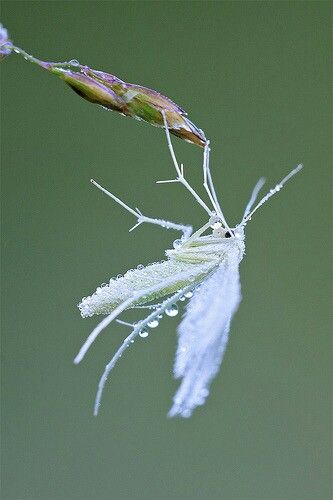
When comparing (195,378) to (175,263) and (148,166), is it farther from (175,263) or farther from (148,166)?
(148,166)

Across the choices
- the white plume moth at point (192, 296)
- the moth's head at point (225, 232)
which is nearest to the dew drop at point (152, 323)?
the white plume moth at point (192, 296)

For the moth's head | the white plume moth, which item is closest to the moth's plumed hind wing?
the white plume moth

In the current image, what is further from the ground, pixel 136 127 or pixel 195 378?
pixel 136 127

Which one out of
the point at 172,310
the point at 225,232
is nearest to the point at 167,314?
the point at 172,310

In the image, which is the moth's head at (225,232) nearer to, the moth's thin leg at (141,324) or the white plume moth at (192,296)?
the white plume moth at (192,296)

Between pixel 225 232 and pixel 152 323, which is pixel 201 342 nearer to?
pixel 152 323

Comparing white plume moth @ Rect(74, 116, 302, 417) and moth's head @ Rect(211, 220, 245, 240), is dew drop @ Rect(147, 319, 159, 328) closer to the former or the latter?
white plume moth @ Rect(74, 116, 302, 417)

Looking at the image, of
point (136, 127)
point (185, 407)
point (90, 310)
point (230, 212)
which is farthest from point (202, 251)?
point (136, 127)
